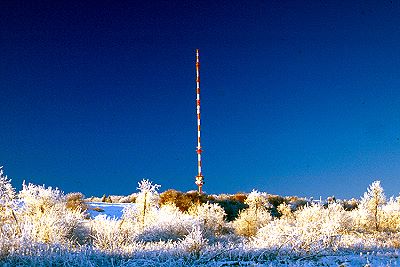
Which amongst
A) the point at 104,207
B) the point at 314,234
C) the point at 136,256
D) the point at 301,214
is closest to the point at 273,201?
the point at 104,207

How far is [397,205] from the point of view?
79.4 feet

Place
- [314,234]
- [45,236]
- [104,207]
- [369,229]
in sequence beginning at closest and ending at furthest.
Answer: [314,234], [45,236], [369,229], [104,207]

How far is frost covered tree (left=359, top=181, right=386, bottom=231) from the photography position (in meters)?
19.1

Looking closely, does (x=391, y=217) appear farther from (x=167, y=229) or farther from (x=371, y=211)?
(x=167, y=229)

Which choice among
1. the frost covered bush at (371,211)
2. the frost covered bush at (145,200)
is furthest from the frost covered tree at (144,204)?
the frost covered bush at (371,211)

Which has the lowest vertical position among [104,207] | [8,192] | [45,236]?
[45,236]

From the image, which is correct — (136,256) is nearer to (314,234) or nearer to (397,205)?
(314,234)

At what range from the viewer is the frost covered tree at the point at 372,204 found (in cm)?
1909

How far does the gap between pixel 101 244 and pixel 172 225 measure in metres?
6.68

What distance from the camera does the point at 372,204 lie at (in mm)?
19844

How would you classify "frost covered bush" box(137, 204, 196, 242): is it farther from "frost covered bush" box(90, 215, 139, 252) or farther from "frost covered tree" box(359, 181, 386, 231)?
"frost covered tree" box(359, 181, 386, 231)

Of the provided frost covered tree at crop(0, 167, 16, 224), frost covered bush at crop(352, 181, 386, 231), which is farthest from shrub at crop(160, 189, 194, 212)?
frost covered tree at crop(0, 167, 16, 224)

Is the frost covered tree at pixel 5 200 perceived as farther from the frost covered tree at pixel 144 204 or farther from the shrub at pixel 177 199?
the shrub at pixel 177 199

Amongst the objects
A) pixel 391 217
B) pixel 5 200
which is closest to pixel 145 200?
pixel 5 200
